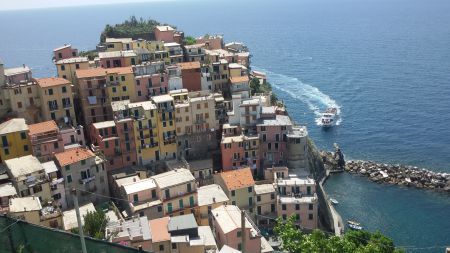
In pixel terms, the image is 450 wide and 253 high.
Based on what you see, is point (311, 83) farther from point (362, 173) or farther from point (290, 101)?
point (362, 173)

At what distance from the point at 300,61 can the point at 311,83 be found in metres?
27.9

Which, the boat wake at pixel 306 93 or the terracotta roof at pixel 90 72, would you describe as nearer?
the terracotta roof at pixel 90 72

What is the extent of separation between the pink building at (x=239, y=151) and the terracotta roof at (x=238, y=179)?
4415 millimetres

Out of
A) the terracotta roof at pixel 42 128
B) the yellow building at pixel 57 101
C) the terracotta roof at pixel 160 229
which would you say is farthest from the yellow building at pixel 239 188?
the yellow building at pixel 57 101

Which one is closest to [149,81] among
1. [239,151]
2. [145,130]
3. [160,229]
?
[145,130]

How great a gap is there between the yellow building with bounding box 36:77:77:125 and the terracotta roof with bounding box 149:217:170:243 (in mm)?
20882

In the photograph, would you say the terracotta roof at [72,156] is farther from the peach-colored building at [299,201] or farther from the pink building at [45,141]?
the peach-colored building at [299,201]

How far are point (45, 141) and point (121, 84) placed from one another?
45.9 feet

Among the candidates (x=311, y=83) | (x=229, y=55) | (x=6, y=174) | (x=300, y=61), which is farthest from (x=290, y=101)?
(x=6, y=174)

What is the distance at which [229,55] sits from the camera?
76.1 meters

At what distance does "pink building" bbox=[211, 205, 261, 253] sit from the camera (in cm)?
4059

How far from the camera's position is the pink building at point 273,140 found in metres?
57.9

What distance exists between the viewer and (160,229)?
3950 cm

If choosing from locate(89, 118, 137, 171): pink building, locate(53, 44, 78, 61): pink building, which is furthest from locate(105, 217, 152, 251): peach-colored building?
locate(53, 44, 78, 61): pink building
